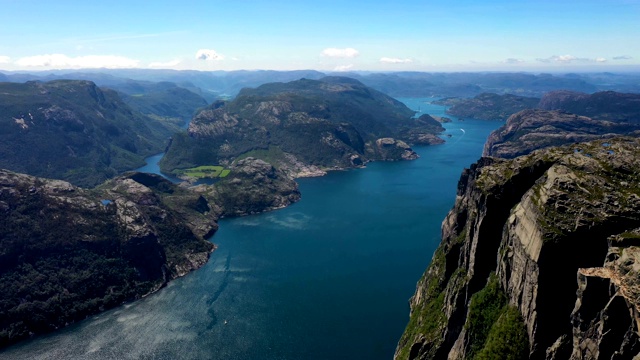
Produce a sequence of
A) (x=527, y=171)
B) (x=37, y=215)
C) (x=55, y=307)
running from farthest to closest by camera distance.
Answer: (x=37, y=215), (x=55, y=307), (x=527, y=171)

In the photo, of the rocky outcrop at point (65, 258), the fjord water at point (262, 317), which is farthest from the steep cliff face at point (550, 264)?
the rocky outcrop at point (65, 258)

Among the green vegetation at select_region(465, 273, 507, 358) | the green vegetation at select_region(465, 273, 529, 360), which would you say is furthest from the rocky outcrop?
the green vegetation at select_region(465, 273, 529, 360)

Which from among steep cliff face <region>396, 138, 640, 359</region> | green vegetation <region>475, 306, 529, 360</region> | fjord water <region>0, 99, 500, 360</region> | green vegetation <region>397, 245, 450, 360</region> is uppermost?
steep cliff face <region>396, 138, 640, 359</region>

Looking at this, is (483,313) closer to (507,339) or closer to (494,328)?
(494,328)

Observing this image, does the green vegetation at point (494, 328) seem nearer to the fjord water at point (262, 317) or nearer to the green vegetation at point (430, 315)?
the green vegetation at point (430, 315)

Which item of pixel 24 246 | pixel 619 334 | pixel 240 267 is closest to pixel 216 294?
pixel 240 267

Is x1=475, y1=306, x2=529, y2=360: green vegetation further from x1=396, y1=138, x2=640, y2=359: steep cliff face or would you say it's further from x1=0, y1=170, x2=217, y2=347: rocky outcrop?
x1=0, y1=170, x2=217, y2=347: rocky outcrop

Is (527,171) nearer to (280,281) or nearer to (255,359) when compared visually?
(255,359)
